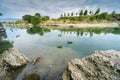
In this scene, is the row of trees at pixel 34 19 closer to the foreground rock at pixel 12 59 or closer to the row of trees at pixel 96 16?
the row of trees at pixel 96 16

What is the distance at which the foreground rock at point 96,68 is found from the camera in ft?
45.2

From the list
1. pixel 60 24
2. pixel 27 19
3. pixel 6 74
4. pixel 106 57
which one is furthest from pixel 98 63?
pixel 27 19

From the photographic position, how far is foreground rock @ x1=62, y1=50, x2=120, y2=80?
1377cm

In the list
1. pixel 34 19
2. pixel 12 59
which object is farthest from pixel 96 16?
pixel 12 59

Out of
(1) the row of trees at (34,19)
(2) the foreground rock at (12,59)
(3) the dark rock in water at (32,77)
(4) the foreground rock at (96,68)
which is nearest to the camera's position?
(4) the foreground rock at (96,68)

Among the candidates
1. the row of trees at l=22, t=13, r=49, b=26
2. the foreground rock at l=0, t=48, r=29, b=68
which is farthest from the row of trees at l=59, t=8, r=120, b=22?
the foreground rock at l=0, t=48, r=29, b=68

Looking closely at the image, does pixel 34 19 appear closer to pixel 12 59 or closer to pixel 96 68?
pixel 12 59

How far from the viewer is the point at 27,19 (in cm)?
15775

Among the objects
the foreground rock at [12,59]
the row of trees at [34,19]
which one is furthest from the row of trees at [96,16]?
the foreground rock at [12,59]

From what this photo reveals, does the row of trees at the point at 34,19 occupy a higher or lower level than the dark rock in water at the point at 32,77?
higher

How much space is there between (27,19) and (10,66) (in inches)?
5696

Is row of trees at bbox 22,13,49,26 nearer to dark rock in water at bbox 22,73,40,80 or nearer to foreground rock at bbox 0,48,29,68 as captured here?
foreground rock at bbox 0,48,29,68

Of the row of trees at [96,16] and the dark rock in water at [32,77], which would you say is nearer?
the dark rock in water at [32,77]

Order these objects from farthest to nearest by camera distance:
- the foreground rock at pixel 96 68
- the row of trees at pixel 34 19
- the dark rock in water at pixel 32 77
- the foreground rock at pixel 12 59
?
the row of trees at pixel 34 19, the foreground rock at pixel 12 59, the dark rock in water at pixel 32 77, the foreground rock at pixel 96 68
